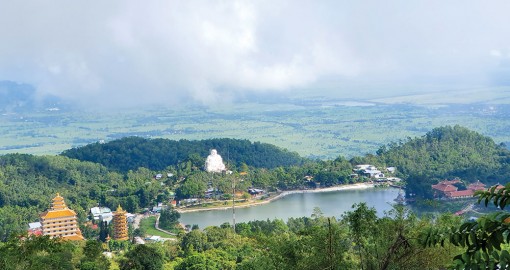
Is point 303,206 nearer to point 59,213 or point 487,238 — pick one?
point 59,213

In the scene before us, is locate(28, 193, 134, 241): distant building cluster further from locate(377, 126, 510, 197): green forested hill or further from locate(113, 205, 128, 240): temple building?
locate(377, 126, 510, 197): green forested hill

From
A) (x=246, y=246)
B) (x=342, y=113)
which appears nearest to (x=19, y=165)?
(x=246, y=246)

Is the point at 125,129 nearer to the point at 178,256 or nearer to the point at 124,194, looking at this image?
the point at 124,194

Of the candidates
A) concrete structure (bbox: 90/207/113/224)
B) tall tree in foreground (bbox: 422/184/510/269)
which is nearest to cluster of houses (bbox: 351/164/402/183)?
concrete structure (bbox: 90/207/113/224)

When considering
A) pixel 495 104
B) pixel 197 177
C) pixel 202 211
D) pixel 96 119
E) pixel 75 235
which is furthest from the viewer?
pixel 96 119

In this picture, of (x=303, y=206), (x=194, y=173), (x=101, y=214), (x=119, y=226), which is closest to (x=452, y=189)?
(x=303, y=206)

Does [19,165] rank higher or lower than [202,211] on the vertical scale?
higher
